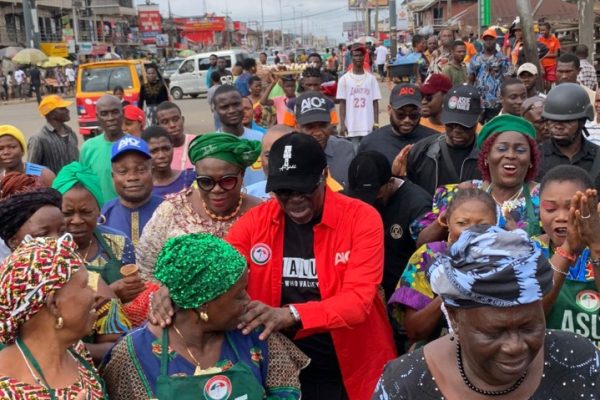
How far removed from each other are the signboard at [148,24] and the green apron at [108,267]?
81.3m

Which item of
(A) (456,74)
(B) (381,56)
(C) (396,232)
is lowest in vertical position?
(C) (396,232)

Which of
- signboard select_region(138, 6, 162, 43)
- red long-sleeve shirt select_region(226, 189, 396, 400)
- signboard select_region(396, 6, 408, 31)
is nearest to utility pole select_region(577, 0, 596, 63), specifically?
red long-sleeve shirt select_region(226, 189, 396, 400)

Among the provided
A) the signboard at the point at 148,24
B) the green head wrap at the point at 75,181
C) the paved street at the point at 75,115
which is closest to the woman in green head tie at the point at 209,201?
the green head wrap at the point at 75,181

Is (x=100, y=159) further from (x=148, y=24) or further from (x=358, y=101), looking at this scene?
(x=148, y=24)

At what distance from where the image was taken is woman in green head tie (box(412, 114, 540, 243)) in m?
3.75

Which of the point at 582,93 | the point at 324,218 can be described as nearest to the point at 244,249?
the point at 324,218

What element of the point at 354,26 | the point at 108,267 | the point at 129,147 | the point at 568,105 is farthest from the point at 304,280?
the point at 354,26

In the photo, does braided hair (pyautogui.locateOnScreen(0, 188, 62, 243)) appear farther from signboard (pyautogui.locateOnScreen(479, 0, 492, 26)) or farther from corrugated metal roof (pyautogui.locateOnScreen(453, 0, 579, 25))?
corrugated metal roof (pyautogui.locateOnScreen(453, 0, 579, 25))

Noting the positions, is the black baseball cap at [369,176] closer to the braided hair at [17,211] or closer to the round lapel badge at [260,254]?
the round lapel badge at [260,254]

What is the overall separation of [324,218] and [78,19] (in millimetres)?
67813

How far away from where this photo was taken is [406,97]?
5.94 m

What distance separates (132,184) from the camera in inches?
182

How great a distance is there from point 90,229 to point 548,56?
480 inches

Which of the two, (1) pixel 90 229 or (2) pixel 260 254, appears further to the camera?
(1) pixel 90 229
